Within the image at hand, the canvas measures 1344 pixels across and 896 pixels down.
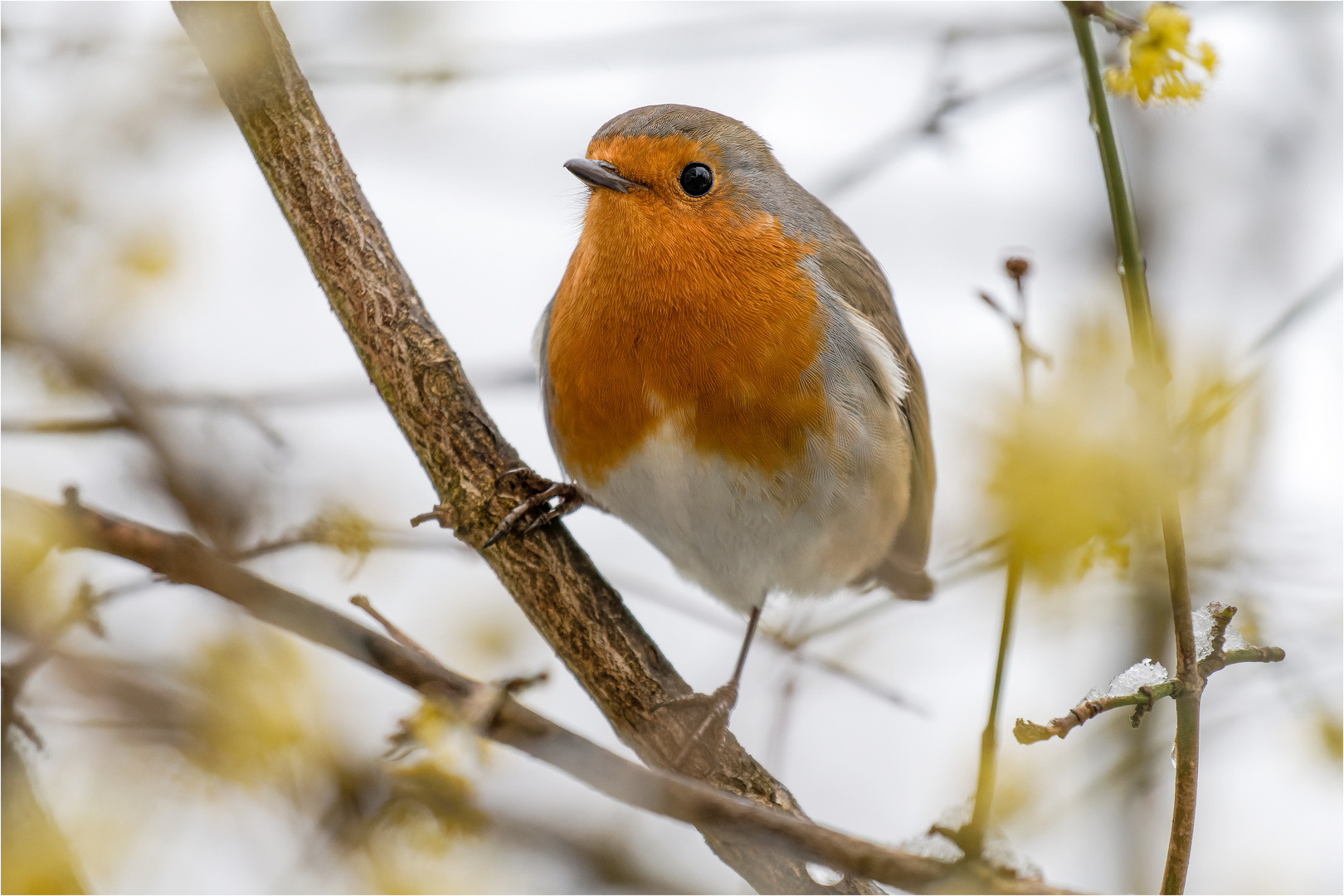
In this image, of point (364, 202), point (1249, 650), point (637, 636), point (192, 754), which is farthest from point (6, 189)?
point (1249, 650)

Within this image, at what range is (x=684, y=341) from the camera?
3350mm

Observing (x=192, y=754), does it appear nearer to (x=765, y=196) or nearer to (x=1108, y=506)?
(x=1108, y=506)

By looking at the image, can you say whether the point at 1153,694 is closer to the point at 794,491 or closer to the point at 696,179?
the point at 794,491

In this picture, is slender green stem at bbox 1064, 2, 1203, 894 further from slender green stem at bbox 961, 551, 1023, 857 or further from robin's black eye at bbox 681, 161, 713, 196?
robin's black eye at bbox 681, 161, 713, 196

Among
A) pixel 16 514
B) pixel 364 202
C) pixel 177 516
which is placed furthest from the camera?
pixel 364 202

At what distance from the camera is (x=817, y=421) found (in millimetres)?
3396

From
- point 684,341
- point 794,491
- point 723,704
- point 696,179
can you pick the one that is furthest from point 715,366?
point 723,704

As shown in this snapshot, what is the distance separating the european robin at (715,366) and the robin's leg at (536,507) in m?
0.03

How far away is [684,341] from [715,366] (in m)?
0.13

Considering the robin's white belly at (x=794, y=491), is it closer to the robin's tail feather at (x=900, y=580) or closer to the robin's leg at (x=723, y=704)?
the robin's leg at (x=723, y=704)

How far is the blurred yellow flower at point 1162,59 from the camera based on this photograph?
1.75 metres

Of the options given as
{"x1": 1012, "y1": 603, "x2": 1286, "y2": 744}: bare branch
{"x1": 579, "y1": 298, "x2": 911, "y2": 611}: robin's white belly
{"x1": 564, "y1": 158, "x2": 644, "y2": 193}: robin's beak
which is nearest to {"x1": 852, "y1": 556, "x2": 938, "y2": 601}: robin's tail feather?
{"x1": 579, "y1": 298, "x2": 911, "y2": 611}: robin's white belly

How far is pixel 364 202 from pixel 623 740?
158 cm

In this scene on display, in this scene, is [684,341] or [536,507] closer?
[536,507]
